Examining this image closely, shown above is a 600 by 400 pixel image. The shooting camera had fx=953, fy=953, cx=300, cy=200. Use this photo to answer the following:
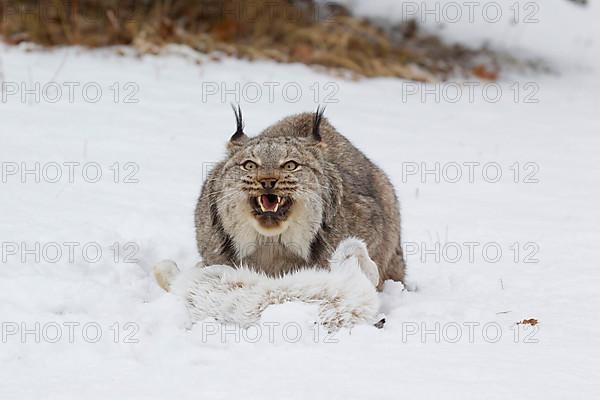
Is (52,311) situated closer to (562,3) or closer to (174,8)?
(174,8)

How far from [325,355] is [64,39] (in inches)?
313

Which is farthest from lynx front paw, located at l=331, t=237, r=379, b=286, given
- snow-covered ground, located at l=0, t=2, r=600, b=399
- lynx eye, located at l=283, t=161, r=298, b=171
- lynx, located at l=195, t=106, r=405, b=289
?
lynx eye, located at l=283, t=161, r=298, b=171

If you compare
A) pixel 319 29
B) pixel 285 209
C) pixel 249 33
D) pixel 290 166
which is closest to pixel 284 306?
pixel 285 209

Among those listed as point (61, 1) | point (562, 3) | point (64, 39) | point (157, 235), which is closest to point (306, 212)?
point (157, 235)

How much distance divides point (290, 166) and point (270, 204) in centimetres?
24

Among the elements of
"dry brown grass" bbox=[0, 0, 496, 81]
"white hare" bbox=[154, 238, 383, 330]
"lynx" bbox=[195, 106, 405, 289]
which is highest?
"dry brown grass" bbox=[0, 0, 496, 81]

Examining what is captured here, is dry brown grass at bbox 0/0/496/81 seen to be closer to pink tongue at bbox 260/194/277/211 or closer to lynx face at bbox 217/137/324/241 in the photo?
lynx face at bbox 217/137/324/241

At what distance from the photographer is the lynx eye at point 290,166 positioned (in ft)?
16.4

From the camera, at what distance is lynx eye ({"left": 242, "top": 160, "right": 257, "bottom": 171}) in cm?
499

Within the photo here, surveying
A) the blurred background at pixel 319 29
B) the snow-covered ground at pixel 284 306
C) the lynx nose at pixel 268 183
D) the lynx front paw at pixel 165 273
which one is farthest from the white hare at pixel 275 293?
the blurred background at pixel 319 29

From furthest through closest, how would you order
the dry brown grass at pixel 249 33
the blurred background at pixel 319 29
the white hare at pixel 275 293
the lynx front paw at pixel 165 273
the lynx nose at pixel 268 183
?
the blurred background at pixel 319 29
the dry brown grass at pixel 249 33
the lynx front paw at pixel 165 273
the lynx nose at pixel 268 183
the white hare at pixel 275 293

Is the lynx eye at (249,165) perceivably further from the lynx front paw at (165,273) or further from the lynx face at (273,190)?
the lynx front paw at (165,273)

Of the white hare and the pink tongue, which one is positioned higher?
the pink tongue

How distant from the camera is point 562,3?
14.2 m
